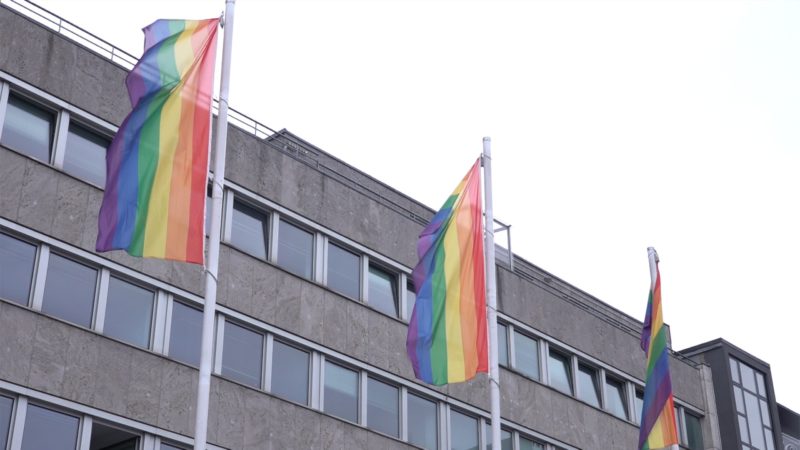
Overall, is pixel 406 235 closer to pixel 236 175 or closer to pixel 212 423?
pixel 236 175

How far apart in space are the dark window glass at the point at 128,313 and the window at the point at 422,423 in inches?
356

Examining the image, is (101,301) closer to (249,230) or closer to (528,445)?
(249,230)

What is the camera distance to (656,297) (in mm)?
33500

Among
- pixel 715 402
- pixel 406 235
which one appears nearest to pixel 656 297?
pixel 406 235

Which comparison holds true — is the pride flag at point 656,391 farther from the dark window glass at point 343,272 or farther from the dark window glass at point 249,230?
the dark window glass at point 249,230

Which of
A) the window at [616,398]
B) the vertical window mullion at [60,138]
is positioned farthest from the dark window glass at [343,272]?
the window at [616,398]

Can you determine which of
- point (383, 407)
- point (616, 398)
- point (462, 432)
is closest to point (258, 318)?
point (383, 407)

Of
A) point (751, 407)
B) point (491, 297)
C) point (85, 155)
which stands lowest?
point (491, 297)

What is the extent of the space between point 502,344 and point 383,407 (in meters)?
6.04

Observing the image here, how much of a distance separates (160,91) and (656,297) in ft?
48.9

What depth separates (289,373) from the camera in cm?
3381

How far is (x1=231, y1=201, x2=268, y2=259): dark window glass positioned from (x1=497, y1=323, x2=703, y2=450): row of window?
9.23 meters

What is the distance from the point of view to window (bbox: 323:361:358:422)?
114 ft

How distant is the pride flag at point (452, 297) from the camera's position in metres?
26.3
